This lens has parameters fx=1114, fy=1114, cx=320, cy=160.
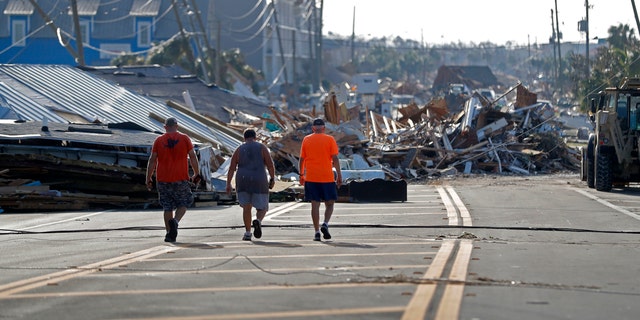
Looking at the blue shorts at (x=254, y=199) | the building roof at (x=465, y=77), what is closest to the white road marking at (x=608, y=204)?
the blue shorts at (x=254, y=199)

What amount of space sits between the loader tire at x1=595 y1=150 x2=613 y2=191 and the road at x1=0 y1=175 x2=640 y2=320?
306 inches

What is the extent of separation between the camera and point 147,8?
94.3 meters

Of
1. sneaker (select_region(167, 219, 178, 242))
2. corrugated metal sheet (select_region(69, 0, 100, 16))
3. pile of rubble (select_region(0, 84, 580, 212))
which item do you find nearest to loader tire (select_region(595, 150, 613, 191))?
pile of rubble (select_region(0, 84, 580, 212))

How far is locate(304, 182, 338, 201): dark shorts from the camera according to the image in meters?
15.4

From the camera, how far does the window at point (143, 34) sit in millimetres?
95181

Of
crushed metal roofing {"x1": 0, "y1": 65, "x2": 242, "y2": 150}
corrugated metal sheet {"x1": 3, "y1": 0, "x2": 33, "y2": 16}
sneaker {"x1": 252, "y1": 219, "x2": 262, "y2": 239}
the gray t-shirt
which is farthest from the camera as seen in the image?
corrugated metal sheet {"x1": 3, "y1": 0, "x2": 33, "y2": 16}

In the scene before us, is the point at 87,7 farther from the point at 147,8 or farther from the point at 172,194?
the point at 172,194

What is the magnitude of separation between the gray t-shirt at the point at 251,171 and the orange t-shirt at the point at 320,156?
65cm

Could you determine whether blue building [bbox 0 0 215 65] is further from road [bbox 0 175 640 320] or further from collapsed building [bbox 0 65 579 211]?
road [bbox 0 175 640 320]

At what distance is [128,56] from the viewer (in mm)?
78125

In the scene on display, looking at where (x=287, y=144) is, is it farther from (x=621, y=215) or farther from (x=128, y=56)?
(x=128, y=56)

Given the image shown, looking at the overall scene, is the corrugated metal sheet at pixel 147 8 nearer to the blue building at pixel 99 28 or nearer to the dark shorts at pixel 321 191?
the blue building at pixel 99 28

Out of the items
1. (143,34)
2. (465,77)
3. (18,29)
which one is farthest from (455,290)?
(465,77)

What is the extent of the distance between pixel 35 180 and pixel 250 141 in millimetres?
9877
